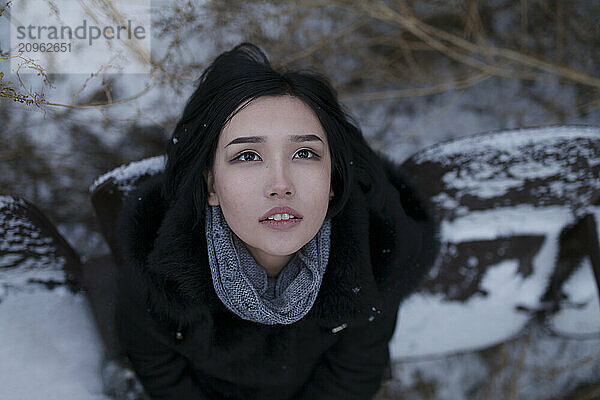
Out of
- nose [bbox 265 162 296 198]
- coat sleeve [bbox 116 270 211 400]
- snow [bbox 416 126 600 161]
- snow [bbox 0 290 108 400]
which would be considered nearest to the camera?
nose [bbox 265 162 296 198]

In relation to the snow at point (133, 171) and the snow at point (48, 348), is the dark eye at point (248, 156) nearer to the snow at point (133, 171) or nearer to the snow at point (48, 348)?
the snow at point (133, 171)

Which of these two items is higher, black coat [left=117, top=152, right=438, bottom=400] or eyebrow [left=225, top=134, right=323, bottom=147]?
eyebrow [left=225, top=134, right=323, bottom=147]

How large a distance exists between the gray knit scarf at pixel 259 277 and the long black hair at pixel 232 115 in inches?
1.7

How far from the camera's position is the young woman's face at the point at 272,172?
0.77 meters

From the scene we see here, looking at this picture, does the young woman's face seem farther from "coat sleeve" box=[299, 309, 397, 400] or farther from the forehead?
"coat sleeve" box=[299, 309, 397, 400]

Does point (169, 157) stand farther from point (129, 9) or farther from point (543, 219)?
point (543, 219)

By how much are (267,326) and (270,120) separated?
368 millimetres

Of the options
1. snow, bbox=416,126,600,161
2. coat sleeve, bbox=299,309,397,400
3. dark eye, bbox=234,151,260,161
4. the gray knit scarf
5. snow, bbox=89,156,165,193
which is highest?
snow, bbox=416,126,600,161

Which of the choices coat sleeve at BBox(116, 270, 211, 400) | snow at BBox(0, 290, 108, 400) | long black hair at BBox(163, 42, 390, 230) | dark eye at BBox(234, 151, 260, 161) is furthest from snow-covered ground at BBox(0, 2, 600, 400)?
dark eye at BBox(234, 151, 260, 161)

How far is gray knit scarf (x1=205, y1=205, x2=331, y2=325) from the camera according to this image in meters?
0.82

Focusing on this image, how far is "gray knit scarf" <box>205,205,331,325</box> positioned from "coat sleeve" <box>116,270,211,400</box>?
0.16 m

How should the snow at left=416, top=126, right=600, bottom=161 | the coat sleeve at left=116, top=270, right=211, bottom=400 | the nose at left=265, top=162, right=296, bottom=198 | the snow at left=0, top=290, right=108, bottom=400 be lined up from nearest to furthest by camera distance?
1. the nose at left=265, top=162, right=296, bottom=198
2. the coat sleeve at left=116, top=270, right=211, bottom=400
3. the snow at left=0, top=290, right=108, bottom=400
4. the snow at left=416, top=126, right=600, bottom=161

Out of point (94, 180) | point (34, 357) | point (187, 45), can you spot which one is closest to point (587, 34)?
point (187, 45)

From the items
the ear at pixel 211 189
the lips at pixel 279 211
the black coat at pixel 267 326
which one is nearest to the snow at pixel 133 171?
the black coat at pixel 267 326
